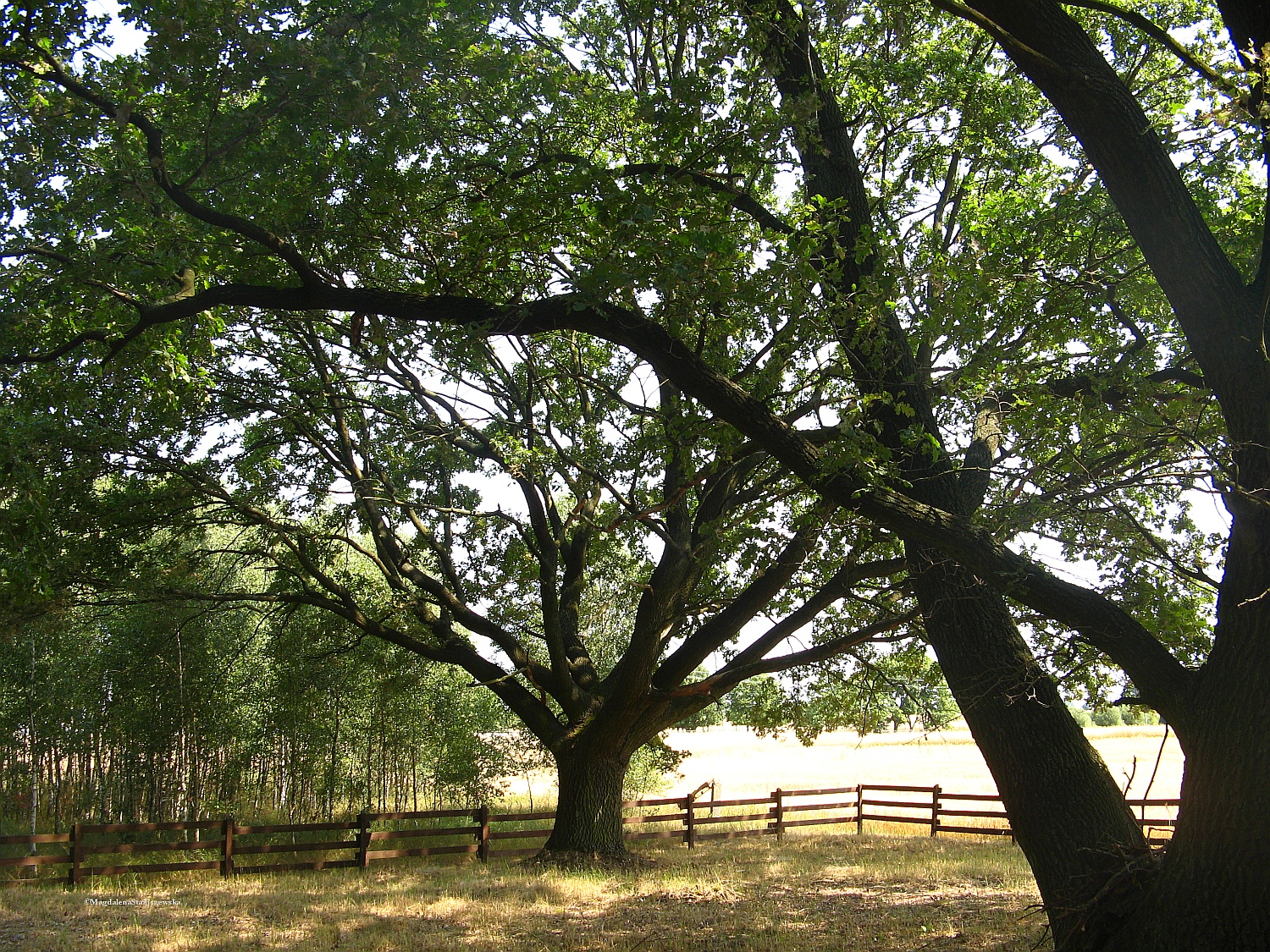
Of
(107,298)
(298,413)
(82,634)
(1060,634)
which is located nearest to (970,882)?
(1060,634)

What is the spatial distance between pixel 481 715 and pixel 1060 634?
48.4 ft

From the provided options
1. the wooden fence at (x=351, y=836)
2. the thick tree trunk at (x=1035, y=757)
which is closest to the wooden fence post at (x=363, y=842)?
the wooden fence at (x=351, y=836)

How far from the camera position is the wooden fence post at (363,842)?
1352 cm

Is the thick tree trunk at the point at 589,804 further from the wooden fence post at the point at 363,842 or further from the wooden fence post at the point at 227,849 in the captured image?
the wooden fence post at the point at 227,849

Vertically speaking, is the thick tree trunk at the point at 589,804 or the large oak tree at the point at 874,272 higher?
the large oak tree at the point at 874,272

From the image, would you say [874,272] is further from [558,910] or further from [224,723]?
[224,723]

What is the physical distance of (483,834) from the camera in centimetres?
1465

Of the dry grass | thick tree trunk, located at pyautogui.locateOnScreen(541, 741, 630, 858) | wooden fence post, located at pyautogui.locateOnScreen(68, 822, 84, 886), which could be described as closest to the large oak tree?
thick tree trunk, located at pyautogui.locateOnScreen(541, 741, 630, 858)

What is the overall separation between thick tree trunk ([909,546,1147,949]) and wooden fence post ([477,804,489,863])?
1051cm

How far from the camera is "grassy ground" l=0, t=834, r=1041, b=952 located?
8094 mm

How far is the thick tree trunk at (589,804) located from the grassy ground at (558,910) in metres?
0.63

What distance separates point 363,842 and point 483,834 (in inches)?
79.6

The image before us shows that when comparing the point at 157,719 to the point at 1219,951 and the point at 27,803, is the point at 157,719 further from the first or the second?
the point at 1219,951

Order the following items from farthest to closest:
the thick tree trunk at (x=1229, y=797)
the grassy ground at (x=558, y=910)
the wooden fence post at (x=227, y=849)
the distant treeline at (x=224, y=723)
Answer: the distant treeline at (x=224, y=723) < the wooden fence post at (x=227, y=849) < the grassy ground at (x=558, y=910) < the thick tree trunk at (x=1229, y=797)
